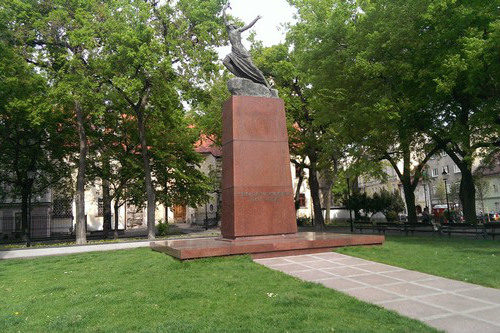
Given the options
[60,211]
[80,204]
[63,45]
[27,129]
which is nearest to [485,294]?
[80,204]

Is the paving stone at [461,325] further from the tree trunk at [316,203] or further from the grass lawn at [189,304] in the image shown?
the tree trunk at [316,203]

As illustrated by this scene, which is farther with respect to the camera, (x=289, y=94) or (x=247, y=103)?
(x=289, y=94)

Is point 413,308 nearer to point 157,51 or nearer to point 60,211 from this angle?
point 157,51

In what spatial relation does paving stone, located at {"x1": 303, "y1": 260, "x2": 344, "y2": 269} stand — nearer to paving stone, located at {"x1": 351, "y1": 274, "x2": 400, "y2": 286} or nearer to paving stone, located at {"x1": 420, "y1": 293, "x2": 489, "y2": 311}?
paving stone, located at {"x1": 351, "y1": 274, "x2": 400, "y2": 286}

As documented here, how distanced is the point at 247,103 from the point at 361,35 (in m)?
8.48

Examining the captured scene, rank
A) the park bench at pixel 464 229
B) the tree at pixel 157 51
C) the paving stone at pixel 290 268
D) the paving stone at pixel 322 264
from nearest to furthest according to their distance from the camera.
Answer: the paving stone at pixel 290 268 → the paving stone at pixel 322 264 → the park bench at pixel 464 229 → the tree at pixel 157 51

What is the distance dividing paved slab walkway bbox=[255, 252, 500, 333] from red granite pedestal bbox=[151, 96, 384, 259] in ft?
4.26

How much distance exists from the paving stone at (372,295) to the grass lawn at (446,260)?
196cm

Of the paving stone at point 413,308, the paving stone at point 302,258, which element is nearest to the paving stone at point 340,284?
the paving stone at point 413,308

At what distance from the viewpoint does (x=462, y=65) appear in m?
13.8

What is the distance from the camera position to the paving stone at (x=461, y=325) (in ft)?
14.7

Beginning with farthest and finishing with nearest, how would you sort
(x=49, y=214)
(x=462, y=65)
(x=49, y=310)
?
(x=49, y=214) < (x=462, y=65) < (x=49, y=310)

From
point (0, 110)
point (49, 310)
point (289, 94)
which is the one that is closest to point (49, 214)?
point (0, 110)

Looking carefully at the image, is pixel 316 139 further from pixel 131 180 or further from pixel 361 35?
pixel 131 180
